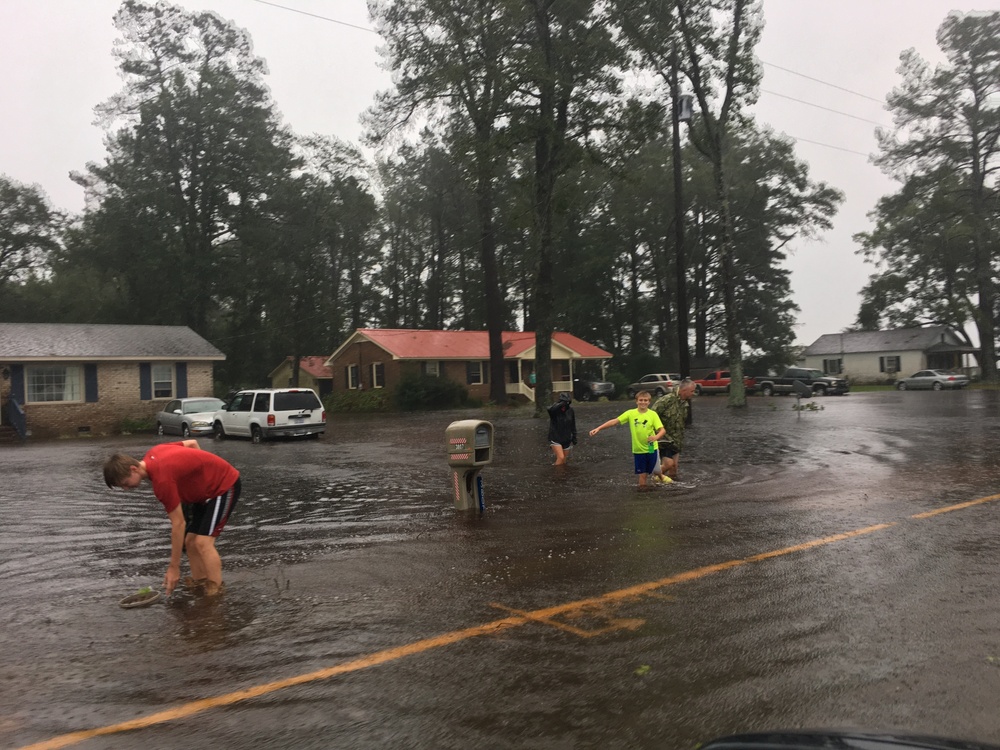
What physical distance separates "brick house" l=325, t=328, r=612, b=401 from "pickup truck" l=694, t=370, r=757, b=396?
25.6ft

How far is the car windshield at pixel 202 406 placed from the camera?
30.2m

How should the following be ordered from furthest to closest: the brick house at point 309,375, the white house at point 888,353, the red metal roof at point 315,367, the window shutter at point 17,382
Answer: the white house at point 888,353 < the brick house at point 309,375 < the red metal roof at point 315,367 < the window shutter at point 17,382

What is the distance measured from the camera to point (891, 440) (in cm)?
1861

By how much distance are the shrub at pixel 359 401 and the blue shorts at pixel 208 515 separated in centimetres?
3941

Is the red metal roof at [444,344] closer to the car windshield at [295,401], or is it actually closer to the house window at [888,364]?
the car windshield at [295,401]

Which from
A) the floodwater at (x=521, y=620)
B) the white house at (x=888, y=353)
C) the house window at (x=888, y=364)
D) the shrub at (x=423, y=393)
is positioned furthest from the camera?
the house window at (x=888, y=364)

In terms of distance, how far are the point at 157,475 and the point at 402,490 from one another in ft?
23.5

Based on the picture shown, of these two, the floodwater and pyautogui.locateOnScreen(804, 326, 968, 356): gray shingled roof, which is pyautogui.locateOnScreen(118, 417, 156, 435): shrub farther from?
pyautogui.locateOnScreen(804, 326, 968, 356): gray shingled roof

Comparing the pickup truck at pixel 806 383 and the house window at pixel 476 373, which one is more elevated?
the house window at pixel 476 373

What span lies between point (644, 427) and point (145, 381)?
3044 centimetres

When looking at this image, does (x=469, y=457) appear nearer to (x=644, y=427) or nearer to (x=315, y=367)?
(x=644, y=427)

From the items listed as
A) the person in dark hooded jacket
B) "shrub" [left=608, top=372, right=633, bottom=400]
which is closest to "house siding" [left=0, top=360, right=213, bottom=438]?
the person in dark hooded jacket

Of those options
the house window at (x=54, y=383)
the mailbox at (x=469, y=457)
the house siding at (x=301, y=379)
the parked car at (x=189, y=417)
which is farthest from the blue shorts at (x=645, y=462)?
the house siding at (x=301, y=379)

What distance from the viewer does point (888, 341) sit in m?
68.8
